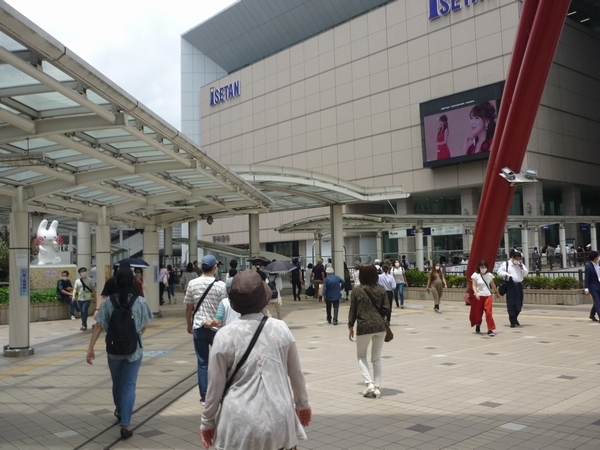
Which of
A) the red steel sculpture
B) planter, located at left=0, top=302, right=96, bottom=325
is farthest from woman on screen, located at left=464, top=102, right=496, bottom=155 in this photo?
planter, located at left=0, top=302, right=96, bottom=325

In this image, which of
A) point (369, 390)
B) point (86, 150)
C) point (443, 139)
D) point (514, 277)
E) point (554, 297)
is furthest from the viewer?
point (443, 139)

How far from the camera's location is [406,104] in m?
46.5

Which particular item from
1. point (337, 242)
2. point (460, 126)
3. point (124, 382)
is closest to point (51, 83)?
point (124, 382)

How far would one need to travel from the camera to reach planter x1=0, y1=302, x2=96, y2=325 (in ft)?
59.2

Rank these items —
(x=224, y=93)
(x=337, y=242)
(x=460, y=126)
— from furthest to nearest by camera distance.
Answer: (x=224, y=93) → (x=460, y=126) → (x=337, y=242)

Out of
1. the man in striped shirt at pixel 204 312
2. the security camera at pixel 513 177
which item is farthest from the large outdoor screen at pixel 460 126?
the man in striped shirt at pixel 204 312

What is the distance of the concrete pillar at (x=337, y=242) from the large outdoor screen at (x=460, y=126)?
2053 centimetres

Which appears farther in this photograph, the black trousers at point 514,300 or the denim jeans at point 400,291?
the denim jeans at point 400,291

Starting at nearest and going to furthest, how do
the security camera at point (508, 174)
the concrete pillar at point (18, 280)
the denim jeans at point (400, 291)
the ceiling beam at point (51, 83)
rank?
the ceiling beam at point (51, 83), the concrete pillar at point (18, 280), the security camera at point (508, 174), the denim jeans at point (400, 291)

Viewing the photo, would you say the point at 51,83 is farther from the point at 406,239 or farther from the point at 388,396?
the point at 406,239

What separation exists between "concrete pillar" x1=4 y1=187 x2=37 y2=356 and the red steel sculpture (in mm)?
9487

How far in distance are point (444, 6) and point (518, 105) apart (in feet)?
114

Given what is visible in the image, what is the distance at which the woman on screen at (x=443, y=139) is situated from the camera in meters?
43.7

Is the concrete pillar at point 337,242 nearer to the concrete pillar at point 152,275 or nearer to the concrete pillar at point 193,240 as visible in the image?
the concrete pillar at point 152,275
